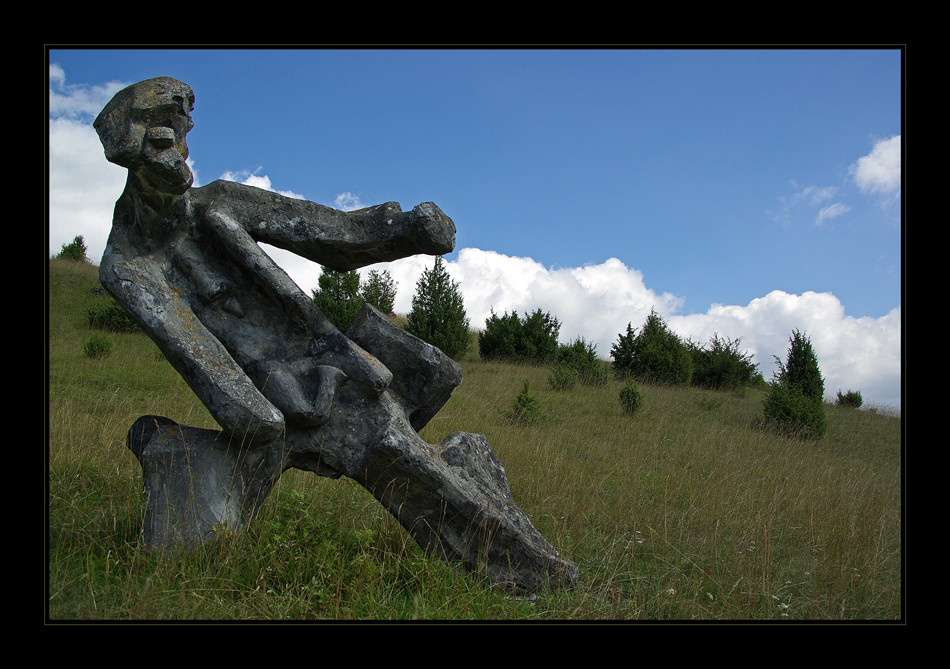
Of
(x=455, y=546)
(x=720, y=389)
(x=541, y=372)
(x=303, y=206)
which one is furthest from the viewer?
(x=720, y=389)

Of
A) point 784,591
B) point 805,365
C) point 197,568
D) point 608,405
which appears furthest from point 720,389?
point 197,568

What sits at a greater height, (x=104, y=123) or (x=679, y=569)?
(x=104, y=123)

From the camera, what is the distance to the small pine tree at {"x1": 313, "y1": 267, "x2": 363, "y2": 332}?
14.7 m

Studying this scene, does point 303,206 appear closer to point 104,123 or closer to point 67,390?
point 104,123

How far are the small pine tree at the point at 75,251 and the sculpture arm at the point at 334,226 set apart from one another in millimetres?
23313

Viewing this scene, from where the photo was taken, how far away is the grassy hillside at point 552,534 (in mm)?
2869

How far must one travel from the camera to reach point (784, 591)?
157 inches

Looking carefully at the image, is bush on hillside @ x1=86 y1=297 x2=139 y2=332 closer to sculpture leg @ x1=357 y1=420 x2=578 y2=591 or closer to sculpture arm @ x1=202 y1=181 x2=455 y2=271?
sculpture arm @ x1=202 y1=181 x2=455 y2=271

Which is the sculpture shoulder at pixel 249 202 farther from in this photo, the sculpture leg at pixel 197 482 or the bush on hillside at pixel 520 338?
the bush on hillside at pixel 520 338

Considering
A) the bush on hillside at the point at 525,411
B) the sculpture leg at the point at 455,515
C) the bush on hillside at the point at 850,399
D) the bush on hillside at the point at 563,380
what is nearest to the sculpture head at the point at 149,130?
the sculpture leg at the point at 455,515

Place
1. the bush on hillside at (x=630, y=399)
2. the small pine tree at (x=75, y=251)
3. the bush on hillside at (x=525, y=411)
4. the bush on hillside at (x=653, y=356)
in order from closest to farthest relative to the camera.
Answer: the bush on hillside at (x=525, y=411) < the bush on hillside at (x=630, y=399) < the bush on hillside at (x=653, y=356) < the small pine tree at (x=75, y=251)

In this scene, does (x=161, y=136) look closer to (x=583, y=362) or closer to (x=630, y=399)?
(x=630, y=399)

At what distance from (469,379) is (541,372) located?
2698mm

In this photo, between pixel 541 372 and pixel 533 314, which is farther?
pixel 533 314
